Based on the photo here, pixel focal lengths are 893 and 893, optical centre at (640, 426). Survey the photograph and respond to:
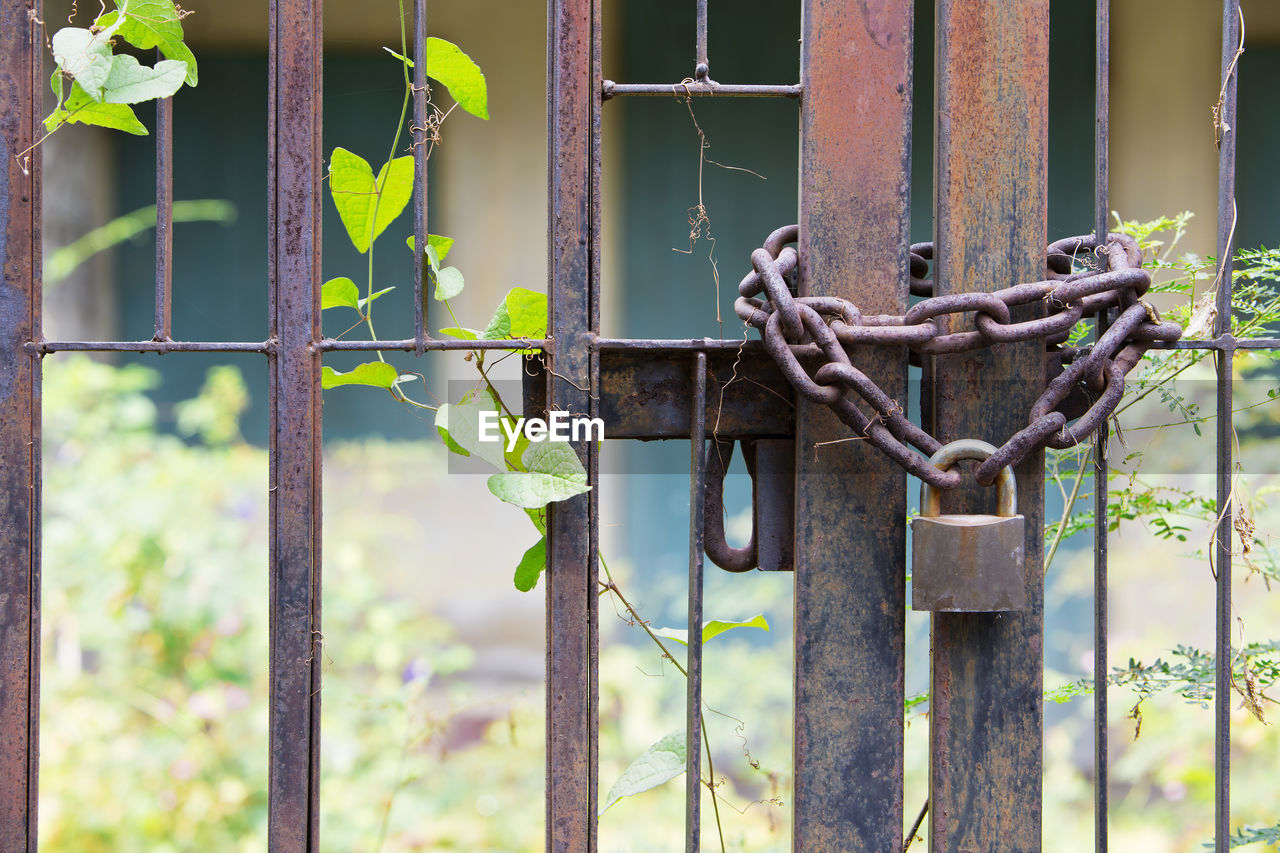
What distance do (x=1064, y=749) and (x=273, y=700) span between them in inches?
92.4

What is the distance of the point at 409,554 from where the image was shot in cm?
264

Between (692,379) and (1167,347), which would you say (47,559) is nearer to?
(692,379)

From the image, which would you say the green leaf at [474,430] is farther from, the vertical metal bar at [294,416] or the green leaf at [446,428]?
the vertical metal bar at [294,416]

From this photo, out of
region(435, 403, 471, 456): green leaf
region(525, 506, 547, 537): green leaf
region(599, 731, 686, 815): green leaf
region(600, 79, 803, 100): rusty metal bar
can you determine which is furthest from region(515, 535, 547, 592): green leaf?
region(600, 79, 803, 100): rusty metal bar

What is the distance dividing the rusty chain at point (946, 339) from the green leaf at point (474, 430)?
274mm

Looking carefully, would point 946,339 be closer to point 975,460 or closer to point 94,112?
point 975,460

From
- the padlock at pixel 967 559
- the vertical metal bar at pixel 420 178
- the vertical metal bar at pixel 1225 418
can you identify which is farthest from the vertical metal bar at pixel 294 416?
the vertical metal bar at pixel 1225 418

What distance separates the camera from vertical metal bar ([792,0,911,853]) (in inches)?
34.0

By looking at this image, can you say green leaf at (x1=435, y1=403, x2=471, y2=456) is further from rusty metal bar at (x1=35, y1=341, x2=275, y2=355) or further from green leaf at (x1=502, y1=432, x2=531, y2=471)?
rusty metal bar at (x1=35, y1=341, x2=275, y2=355)

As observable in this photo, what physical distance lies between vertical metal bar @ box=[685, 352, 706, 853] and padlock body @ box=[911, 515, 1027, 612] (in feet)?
0.67

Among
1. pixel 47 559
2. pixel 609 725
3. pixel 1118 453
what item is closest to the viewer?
pixel 1118 453

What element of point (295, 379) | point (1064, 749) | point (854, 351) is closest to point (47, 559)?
point (295, 379)

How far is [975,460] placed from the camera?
821 mm

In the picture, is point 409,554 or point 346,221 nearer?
point 346,221
